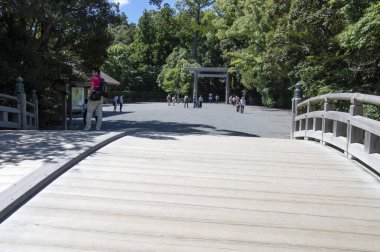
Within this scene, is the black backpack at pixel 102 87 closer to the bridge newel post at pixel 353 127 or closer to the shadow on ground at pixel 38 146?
the shadow on ground at pixel 38 146

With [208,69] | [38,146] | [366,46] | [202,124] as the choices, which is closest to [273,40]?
[202,124]

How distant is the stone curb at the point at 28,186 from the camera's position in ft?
10.1

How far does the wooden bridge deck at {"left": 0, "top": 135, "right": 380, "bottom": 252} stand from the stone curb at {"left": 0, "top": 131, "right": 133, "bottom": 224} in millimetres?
72

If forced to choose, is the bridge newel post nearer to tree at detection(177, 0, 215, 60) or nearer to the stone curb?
the stone curb

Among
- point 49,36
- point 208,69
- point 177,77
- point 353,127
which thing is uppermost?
point 208,69

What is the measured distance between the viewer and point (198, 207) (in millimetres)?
3328

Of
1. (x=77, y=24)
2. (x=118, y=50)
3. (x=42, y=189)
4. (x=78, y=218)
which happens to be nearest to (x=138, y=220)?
(x=78, y=218)

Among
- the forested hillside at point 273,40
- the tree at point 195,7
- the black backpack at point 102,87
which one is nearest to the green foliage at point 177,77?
the tree at point 195,7

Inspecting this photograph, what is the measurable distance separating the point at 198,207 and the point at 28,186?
1476mm

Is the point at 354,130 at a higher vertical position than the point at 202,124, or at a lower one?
higher

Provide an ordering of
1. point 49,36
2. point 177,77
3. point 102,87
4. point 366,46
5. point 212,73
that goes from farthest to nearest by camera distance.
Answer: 1. point 177,77
2. point 212,73
3. point 49,36
4. point 366,46
5. point 102,87

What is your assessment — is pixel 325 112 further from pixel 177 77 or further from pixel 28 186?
pixel 177 77

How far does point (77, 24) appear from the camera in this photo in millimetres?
15914

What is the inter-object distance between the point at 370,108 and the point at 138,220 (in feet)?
36.4
